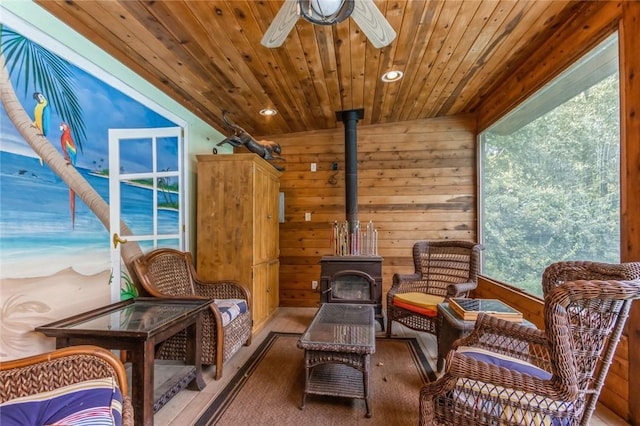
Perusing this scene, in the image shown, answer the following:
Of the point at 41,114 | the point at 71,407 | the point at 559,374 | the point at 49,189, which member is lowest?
the point at 71,407

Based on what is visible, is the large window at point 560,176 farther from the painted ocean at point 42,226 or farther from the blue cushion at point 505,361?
the painted ocean at point 42,226

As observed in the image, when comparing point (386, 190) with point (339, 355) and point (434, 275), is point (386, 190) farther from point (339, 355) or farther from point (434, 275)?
point (339, 355)

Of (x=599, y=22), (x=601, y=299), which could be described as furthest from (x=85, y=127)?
(x=599, y=22)

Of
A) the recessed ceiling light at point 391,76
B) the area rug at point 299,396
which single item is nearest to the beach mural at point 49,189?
the area rug at point 299,396

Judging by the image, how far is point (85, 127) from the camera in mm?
1912

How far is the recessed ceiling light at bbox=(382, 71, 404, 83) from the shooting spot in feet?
8.83

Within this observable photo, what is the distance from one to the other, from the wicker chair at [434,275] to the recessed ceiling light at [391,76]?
1.73 metres

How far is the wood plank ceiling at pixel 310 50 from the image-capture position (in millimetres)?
1845

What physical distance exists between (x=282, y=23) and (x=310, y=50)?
30.4 inches

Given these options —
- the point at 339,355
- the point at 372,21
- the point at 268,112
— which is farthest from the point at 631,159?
the point at 268,112

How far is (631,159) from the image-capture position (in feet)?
5.63

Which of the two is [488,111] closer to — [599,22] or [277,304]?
[599,22]

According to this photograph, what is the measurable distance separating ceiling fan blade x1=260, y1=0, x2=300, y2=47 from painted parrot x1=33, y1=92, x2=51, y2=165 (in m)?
1.30

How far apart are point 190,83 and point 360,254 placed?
2.56 metres
